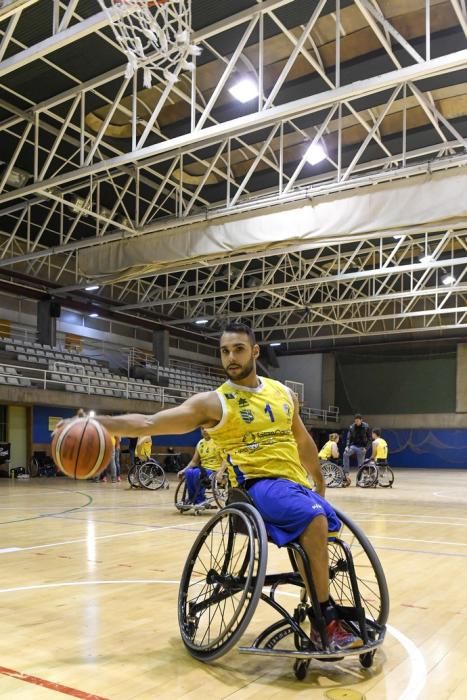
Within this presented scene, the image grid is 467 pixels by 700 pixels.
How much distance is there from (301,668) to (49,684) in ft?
3.33

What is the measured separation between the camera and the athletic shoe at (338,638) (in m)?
2.73

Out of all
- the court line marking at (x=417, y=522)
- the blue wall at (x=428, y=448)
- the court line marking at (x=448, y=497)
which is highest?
the court line marking at (x=417, y=522)

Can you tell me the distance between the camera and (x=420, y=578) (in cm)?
486

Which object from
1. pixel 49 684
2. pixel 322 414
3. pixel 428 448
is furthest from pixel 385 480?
pixel 49 684

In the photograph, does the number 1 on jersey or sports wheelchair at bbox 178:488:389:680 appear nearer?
sports wheelchair at bbox 178:488:389:680

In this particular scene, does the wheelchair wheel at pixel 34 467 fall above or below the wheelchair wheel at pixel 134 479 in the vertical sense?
below

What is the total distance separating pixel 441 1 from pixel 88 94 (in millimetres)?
5999

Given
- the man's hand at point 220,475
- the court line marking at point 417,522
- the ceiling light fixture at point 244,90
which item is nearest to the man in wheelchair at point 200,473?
the man's hand at point 220,475

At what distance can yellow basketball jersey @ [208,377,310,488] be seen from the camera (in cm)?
310

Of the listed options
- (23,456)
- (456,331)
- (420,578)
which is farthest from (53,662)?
(456,331)

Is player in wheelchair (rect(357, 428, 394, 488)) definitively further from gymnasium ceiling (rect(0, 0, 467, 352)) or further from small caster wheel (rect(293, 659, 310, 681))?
small caster wheel (rect(293, 659, 310, 681))

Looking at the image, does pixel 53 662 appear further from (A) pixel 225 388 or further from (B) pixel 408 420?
(B) pixel 408 420

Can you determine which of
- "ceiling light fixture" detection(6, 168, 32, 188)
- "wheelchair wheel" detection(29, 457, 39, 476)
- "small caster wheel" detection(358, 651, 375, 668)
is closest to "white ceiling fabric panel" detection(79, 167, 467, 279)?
"ceiling light fixture" detection(6, 168, 32, 188)

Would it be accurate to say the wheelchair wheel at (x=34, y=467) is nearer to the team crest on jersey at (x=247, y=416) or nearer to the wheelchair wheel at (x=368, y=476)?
the wheelchair wheel at (x=368, y=476)
